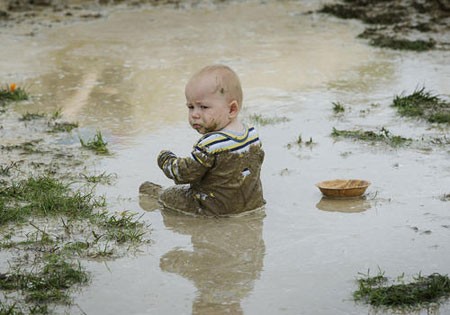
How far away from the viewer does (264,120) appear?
7812 mm

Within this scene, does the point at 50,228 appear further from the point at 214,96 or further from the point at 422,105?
the point at 422,105

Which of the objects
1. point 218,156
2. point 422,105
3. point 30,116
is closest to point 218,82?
point 218,156

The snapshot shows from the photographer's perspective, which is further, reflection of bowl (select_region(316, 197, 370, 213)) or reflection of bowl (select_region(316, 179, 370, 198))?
reflection of bowl (select_region(316, 179, 370, 198))

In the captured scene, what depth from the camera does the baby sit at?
5512mm

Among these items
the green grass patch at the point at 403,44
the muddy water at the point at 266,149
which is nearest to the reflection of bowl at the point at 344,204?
the muddy water at the point at 266,149

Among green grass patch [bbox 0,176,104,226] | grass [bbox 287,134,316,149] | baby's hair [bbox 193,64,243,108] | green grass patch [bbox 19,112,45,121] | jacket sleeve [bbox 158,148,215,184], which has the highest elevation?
baby's hair [bbox 193,64,243,108]

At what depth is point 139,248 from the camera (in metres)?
4.89

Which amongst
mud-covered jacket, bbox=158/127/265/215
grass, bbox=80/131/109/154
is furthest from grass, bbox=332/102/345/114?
mud-covered jacket, bbox=158/127/265/215

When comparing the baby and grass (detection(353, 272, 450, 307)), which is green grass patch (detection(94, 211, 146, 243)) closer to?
the baby

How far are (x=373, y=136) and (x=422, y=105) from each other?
1.21m

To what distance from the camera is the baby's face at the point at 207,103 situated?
5512mm

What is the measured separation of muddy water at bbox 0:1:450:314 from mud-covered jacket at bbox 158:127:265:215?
0.14m

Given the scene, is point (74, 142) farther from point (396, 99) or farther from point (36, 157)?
point (396, 99)

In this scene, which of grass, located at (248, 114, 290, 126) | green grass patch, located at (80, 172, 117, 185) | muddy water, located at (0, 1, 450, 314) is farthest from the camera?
grass, located at (248, 114, 290, 126)
